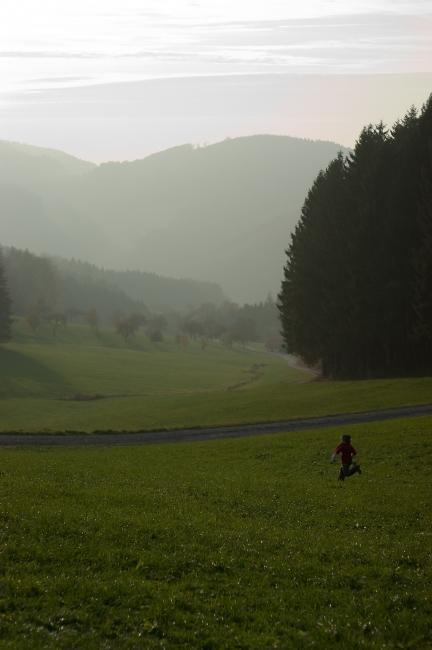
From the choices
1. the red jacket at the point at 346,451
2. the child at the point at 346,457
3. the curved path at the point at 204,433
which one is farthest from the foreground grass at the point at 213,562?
the curved path at the point at 204,433

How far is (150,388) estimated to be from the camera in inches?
4464

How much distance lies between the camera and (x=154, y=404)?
259ft

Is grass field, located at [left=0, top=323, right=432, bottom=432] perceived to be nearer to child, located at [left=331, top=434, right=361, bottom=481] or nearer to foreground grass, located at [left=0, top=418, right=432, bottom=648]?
child, located at [left=331, top=434, right=361, bottom=481]

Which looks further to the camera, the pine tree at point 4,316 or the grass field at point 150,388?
the pine tree at point 4,316

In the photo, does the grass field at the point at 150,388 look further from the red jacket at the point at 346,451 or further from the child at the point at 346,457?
the red jacket at the point at 346,451

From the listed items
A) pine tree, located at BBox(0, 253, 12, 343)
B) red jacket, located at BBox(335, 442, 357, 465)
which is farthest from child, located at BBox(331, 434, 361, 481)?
pine tree, located at BBox(0, 253, 12, 343)

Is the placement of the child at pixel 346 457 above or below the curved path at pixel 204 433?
above

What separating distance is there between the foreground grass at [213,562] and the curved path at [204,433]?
690 inches

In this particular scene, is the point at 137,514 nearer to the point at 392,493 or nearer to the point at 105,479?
the point at 105,479

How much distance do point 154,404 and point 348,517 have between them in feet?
195

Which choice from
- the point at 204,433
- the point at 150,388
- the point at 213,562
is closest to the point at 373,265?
the point at 204,433

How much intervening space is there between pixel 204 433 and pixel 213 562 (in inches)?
1318

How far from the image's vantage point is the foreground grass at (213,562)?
490 inches

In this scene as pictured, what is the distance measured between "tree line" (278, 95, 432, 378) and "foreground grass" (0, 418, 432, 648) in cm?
4644
